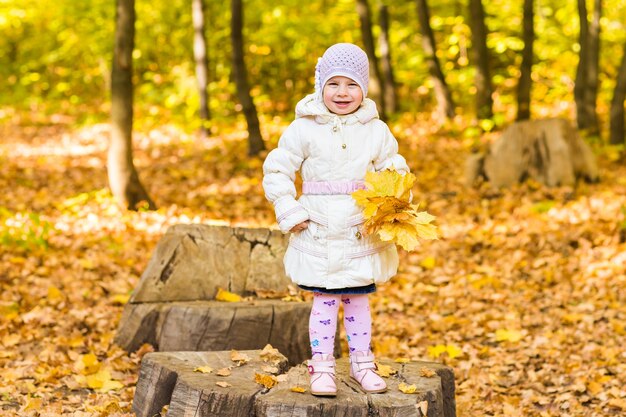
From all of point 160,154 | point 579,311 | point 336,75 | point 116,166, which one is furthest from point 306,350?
point 160,154

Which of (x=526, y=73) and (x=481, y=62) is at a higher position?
(x=481, y=62)

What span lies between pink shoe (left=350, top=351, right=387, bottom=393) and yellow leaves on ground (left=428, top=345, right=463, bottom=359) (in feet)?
7.22

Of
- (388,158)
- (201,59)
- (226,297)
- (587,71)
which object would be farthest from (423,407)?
(201,59)

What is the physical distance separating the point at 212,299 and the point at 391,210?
8.27ft

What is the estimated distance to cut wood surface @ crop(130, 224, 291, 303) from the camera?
5930 mm

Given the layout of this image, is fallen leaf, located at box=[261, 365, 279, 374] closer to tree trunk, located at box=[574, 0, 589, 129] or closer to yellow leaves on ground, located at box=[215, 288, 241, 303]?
yellow leaves on ground, located at box=[215, 288, 241, 303]

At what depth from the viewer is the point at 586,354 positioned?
6164mm

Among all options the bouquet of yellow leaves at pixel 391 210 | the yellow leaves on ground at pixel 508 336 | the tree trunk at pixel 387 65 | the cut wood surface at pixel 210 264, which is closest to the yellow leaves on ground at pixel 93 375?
the cut wood surface at pixel 210 264

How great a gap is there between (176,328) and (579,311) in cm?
378

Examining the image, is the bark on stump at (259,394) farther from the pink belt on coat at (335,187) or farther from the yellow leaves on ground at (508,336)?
the yellow leaves on ground at (508,336)

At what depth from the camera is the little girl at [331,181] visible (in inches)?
155

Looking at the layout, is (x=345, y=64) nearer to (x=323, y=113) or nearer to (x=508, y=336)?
(x=323, y=113)

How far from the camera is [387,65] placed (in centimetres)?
1828

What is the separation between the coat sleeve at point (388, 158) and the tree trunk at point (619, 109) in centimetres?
1002
